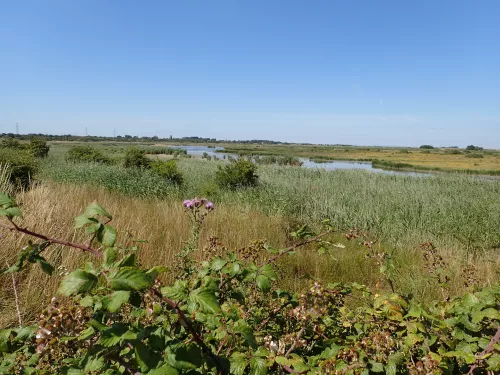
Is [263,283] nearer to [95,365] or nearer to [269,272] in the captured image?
[269,272]

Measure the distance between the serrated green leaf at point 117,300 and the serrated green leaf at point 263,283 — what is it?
0.53 m

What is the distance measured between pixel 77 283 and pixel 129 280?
13 cm

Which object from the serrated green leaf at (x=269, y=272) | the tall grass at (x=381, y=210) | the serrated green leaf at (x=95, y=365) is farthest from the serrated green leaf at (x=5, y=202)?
the tall grass at (x=381, y=210)

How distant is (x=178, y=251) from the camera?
3693mm

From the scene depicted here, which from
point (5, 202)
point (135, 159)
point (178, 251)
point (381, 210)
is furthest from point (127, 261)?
point (135, 159)

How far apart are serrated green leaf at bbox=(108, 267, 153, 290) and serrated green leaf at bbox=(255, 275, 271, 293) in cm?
53

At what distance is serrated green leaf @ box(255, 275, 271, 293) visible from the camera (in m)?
1.09

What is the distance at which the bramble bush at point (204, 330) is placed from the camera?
0.74m

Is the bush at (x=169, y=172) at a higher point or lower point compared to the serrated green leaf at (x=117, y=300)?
lower

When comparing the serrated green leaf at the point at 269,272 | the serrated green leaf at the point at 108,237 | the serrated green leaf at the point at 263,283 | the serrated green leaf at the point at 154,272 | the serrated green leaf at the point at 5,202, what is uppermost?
the serrated green leaf at the point at 5,202

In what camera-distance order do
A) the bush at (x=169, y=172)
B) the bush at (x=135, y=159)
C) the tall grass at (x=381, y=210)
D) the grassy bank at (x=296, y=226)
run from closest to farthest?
the grassy bank at (x=296, y=226)
the tall grass at (x=381, y=210)
the bush at (x=169, y=172)
the bush at (x=135, y=159)

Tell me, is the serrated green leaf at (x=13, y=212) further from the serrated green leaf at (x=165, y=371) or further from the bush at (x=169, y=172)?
the bush at (x=169, y=172)

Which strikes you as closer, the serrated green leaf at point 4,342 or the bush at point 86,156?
the serrated green leaf at point 4,342

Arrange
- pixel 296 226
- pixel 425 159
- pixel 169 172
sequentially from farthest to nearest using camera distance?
pixel 425 159 < pixel 169 172 < pixel 296 226
